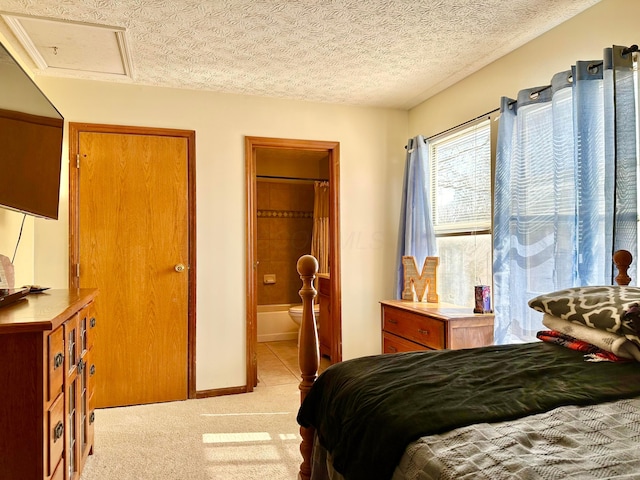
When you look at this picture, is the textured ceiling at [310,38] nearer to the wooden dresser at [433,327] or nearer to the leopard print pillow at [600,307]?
the leopard print pillow at [600,307]

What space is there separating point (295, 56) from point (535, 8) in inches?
55.1

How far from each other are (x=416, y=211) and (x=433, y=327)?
1.14 meters

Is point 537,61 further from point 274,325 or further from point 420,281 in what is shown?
point 274,325

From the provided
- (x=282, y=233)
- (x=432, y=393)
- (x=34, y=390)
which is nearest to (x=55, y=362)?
(x=34, y=390)

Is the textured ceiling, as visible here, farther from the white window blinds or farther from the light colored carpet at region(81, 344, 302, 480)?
the light colored carpet at region(81, 344, 302, 480)

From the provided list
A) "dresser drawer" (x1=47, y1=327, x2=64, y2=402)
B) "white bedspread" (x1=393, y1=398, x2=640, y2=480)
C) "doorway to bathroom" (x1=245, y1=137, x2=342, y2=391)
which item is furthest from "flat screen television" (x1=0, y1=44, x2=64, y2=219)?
"doorway to bathroom" (x1=245, y1=137, x2=342, y2=391)

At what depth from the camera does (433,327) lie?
2.86 metres

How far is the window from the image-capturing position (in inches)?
123

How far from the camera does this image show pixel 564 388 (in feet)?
4.00

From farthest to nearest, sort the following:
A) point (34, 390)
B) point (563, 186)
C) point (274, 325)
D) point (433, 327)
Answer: point (274, 325)
point (433, 327)
point (563, 186)
point (34, 390)

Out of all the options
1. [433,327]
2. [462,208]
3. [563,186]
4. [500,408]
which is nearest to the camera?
[500,408]

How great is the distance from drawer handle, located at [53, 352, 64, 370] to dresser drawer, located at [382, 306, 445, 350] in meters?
2.06

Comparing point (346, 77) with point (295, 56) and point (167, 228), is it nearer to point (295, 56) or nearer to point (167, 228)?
point (295, 56)

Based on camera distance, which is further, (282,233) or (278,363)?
(282,233)
